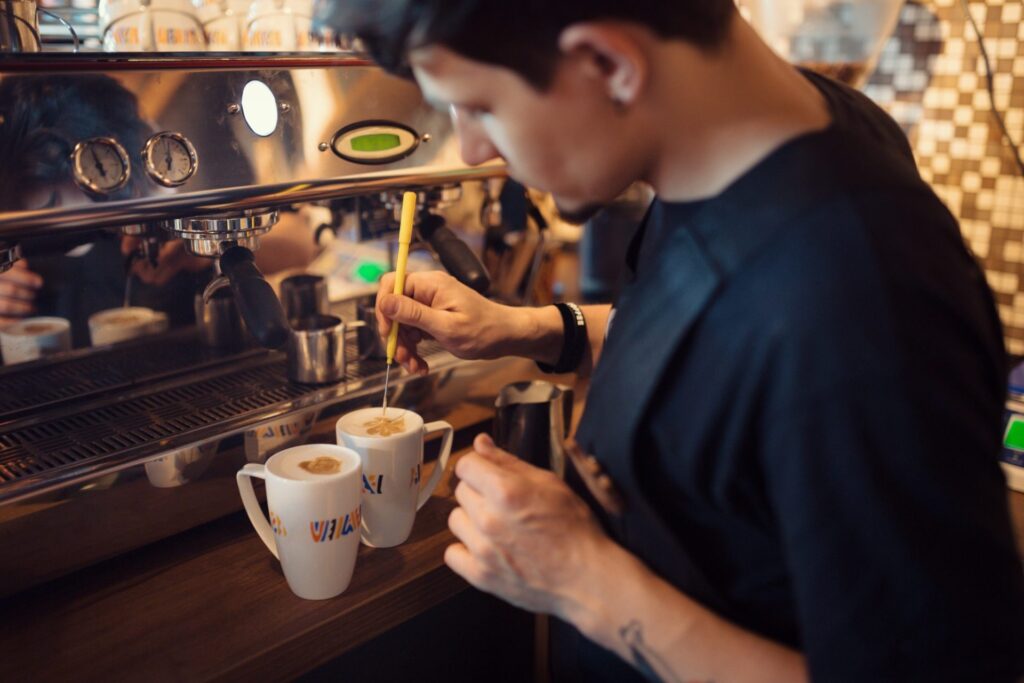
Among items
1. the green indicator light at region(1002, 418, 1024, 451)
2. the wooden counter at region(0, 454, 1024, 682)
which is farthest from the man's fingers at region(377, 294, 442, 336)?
the green indicator light at region(1002, 418, 1024, 451)

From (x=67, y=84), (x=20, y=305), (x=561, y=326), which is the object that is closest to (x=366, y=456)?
(x=561, y=326)

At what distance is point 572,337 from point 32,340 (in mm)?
640

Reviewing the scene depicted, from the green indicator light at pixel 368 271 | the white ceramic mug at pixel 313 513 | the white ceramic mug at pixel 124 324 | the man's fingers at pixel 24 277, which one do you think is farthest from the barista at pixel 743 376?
the green indicator light at pixel 368 271

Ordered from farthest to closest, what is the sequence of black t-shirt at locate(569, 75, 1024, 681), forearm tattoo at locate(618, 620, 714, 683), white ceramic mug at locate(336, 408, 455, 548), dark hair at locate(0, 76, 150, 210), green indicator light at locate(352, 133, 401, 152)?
green indicator light at locate(352, 133, 401, 152) → white ceramic mug at locate(336, 408, 455, 548) → dark hair at locate(0, 76, 150, 210) → forearm tattoo at locate(618, 620, 714, 683) → black t-shirt at locate(569, 75, 1024, 681)

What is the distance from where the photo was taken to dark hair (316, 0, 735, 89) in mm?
515

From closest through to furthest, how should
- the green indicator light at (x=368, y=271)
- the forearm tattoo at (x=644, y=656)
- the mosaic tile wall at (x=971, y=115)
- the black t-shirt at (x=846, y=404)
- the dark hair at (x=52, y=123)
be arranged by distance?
the black t-shirt at (x=846, y=404) → the forearm tattoo at (x=644, y=656) → the dark hair at (x=52, y=123) → the mosaic tile wall at (x=971, y=115) → the green indicator light at (x=368, y=271)

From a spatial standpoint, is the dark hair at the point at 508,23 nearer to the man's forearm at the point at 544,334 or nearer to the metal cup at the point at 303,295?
the man's forearm at the point at 544,334

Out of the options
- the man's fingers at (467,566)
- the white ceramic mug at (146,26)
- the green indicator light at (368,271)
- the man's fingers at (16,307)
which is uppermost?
the white ceramic mug at (146,26)

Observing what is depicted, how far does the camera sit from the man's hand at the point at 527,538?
2.12 feet

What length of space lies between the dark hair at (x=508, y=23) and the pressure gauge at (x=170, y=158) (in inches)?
12.2

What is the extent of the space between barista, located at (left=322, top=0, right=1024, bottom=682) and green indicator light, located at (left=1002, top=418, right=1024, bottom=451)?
0.48 meters

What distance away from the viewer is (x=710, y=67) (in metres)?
0.57

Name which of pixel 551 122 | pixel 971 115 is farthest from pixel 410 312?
pixel 971 115

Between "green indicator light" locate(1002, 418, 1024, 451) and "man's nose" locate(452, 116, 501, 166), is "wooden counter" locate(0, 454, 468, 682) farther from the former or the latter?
"green indicator light" locate(1002, 418, 1024, 451)
